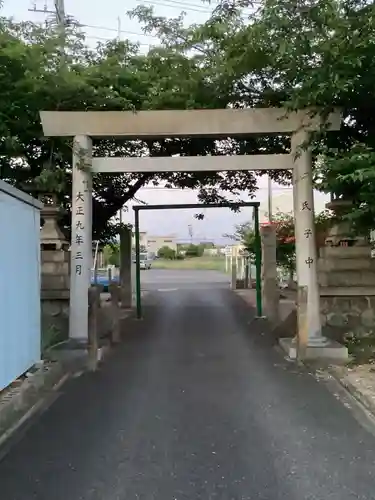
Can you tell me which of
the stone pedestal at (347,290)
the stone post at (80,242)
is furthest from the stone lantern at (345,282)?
the stone post at (80,242)

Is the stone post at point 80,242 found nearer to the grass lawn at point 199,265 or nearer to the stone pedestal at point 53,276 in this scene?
the stone pedestal at point 53,276

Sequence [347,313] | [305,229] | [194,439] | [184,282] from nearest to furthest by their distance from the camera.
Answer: [194,439] → [305,229] → [347,313] → [184,282]

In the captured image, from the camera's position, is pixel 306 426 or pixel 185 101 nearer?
pixel 306 426

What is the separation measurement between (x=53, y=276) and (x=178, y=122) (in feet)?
12.1

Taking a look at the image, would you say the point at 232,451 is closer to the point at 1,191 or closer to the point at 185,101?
the point at 1,191

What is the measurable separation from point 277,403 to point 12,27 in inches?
348

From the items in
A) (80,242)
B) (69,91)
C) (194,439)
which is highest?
(69,91)

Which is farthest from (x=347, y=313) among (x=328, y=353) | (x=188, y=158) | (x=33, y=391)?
(x=33, y=391)

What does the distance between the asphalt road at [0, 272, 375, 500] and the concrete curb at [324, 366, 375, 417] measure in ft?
0.90

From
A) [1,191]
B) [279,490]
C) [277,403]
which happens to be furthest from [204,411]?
[1,191]

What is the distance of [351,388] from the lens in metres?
7.92

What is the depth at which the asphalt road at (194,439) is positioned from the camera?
15.3 ft

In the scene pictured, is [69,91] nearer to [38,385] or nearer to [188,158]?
[188,158]

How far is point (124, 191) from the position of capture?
15352mm
